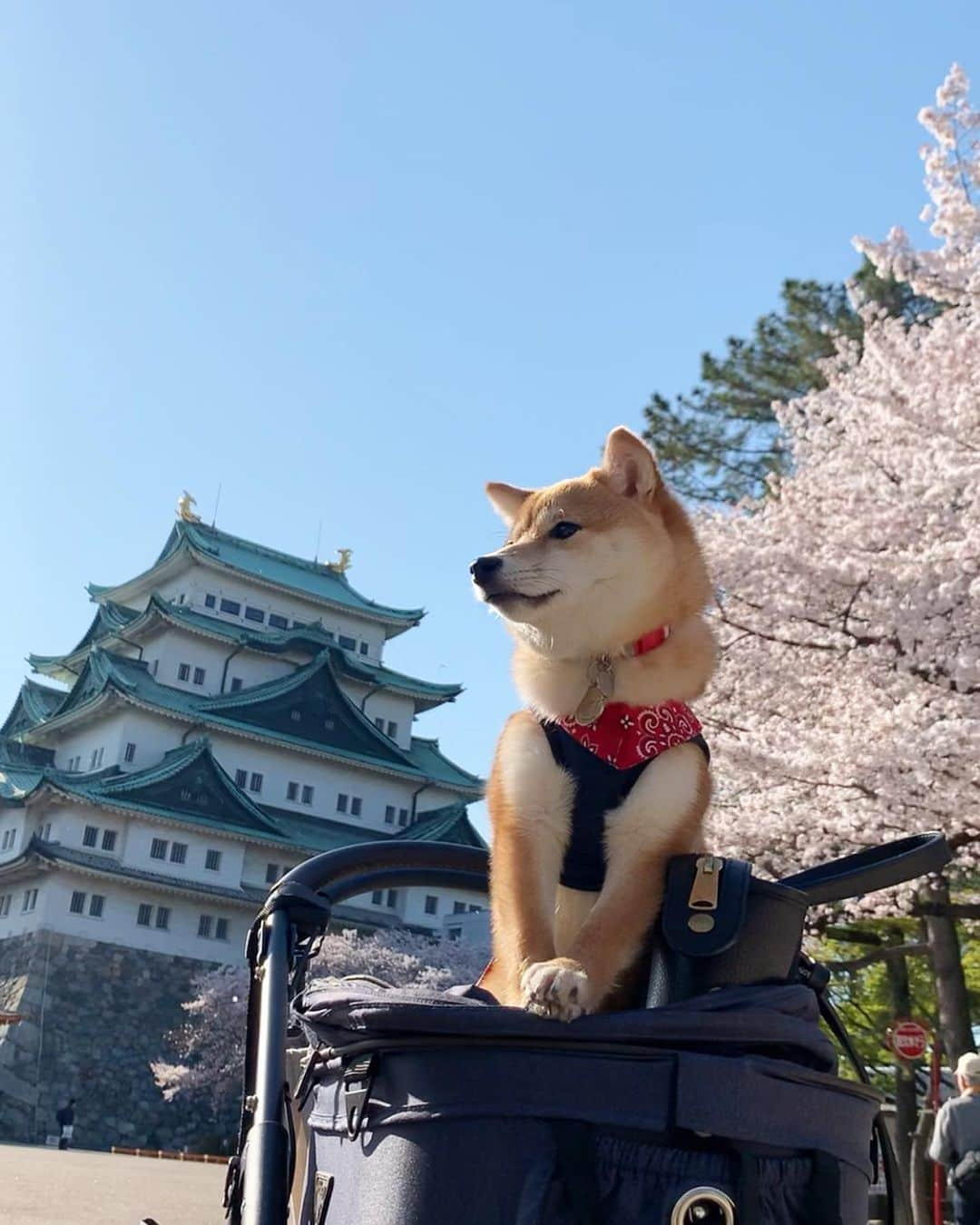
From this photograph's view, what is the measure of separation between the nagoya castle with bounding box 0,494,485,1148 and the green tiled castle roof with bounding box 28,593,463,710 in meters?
0.08

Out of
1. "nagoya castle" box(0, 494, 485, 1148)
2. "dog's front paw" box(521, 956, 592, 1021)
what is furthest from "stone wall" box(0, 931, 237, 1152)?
"dog's front paw" box(521, 956, 592, 1021)

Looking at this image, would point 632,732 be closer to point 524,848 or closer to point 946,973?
point 524,848

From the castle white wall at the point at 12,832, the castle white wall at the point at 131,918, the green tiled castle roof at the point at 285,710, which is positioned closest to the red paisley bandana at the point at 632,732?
the castle white wall at the point at 131,918

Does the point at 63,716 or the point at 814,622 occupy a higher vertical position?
the point at 63,716

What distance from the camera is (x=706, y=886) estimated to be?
1.45m

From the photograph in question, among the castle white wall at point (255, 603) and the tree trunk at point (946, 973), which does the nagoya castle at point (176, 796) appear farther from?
the tree trunk at point (946, 973)

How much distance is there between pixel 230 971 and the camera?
30453mm

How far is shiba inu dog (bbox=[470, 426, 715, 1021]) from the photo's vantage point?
1.72 metres

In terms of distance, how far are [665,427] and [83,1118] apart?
20.8 m

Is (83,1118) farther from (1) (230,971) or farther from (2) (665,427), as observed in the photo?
(2) (665,427)

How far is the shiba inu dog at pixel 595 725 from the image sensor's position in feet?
5.63

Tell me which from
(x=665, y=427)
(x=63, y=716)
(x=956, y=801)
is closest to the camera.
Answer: (x=956, y=801)

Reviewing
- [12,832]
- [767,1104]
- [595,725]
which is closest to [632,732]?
[595,725]

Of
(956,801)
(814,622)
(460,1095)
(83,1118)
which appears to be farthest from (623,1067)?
(83,1118)
